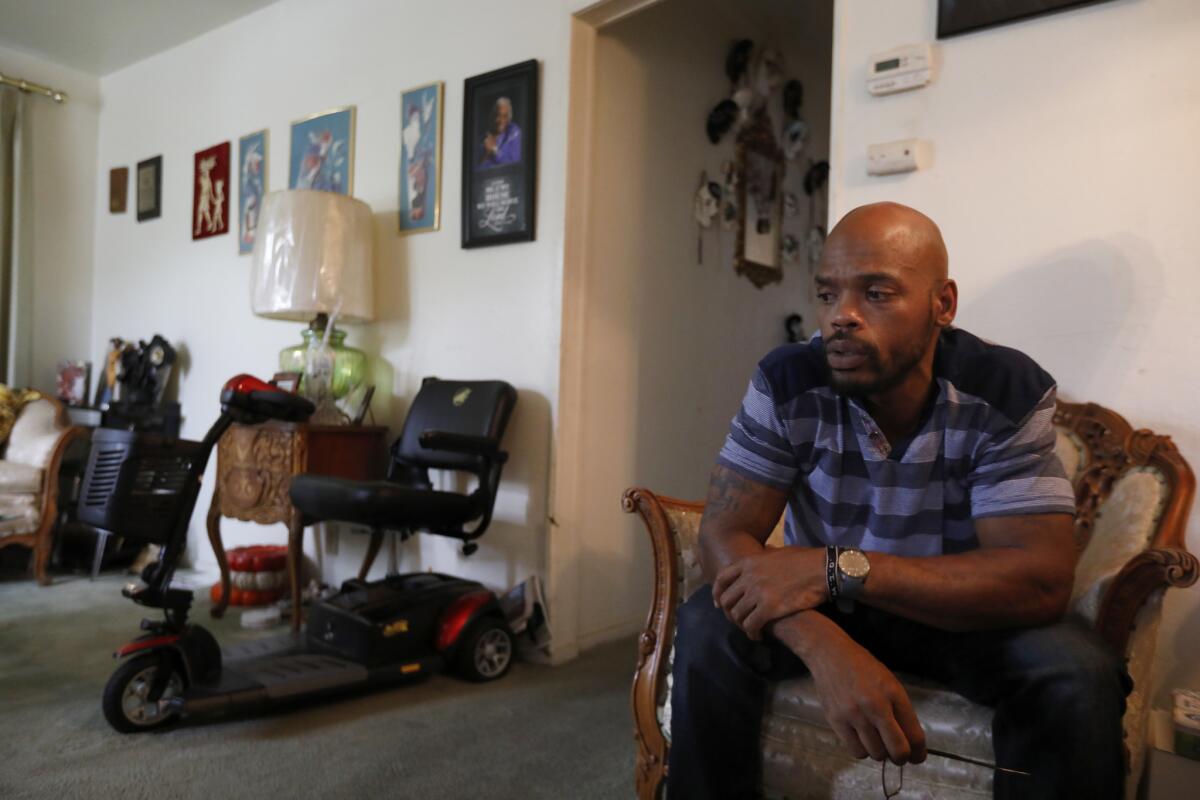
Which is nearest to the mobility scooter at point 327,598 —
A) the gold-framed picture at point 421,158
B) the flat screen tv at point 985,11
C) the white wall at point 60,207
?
the gold-framed picture at point 421,158

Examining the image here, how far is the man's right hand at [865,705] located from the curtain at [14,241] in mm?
5126

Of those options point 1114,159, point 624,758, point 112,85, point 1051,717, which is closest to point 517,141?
point 1114,159

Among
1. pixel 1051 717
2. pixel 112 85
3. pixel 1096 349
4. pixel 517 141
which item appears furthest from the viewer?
pixel 112 85

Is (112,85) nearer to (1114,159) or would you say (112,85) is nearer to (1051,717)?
(1114,159)

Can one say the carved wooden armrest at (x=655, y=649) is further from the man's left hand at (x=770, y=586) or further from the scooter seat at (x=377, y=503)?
the scooter seat at (x=377, y=503)

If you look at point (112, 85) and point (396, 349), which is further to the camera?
point (112, 85)

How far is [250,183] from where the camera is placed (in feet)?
12.8

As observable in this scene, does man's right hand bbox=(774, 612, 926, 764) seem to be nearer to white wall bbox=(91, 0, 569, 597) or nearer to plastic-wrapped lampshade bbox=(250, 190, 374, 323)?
white wall bbox=(91, 0, 569, 597)

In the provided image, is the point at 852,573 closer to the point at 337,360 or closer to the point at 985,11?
the point at 985,11

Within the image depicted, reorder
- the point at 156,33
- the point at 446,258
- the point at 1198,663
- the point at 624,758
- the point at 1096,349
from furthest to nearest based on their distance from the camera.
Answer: the point at 156,33
the point at 446,258
the point at 624,758
the point at 1096,349
the point at 1198,663

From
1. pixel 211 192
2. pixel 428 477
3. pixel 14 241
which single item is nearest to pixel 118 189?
pixel 14 241

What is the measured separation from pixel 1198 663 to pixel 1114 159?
1.07 metres

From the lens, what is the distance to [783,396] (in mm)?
1297

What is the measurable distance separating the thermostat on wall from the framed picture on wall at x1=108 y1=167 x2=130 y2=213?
457 cm
